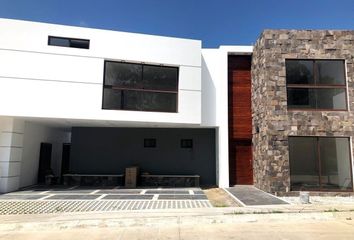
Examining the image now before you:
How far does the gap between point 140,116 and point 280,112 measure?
17.4 ft

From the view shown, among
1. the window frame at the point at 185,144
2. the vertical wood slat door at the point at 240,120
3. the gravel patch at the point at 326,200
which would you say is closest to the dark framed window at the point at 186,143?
the window frame at the point at 185,144

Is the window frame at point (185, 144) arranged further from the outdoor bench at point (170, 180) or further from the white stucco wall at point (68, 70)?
the white stucco wall at point (68, 70)

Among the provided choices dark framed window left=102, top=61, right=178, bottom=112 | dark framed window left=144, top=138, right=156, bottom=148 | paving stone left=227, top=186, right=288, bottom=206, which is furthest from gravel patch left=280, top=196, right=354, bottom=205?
dark framed window left=144, top=138, right=156, bottom=148

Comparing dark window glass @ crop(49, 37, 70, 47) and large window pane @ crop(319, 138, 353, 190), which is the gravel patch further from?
dark window glass @ crop(49, 37, 70, 47)

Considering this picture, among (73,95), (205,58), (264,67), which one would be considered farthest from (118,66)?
(264,67)

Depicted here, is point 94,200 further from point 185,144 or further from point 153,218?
point 185,144

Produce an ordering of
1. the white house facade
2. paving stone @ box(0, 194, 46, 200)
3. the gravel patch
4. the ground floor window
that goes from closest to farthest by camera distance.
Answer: the gravel patch
paving stone @ box(0, 194, 46, 200)
the white house facade
the ground floor window

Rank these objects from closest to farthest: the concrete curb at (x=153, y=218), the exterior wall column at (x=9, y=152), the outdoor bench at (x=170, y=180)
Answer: the concrete curb at (x=153, y=218) < the exterior wall column at (x=9, y=152) < the outdoor bench at (x=170, y=180)

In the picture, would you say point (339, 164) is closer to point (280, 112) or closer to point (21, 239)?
point (280, 112)

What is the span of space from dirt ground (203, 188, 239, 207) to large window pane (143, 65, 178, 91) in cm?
436

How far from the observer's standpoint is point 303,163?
10.0 m

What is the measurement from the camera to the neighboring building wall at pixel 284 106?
10016 millimetres

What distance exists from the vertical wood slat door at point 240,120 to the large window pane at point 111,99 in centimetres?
516

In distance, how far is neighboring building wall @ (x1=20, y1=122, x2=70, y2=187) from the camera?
11.3 m
